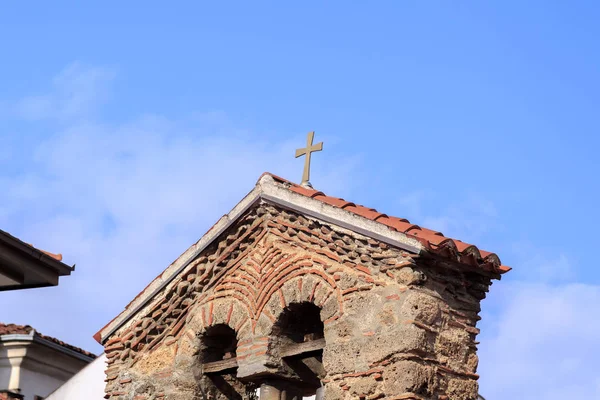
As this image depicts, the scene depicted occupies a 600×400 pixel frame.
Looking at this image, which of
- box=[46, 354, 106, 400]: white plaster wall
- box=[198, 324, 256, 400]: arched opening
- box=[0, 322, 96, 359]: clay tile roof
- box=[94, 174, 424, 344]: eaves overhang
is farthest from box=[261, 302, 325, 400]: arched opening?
box=[0, 322, 96, 359]: clay tile roof

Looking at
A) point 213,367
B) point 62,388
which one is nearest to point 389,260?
point 213,367

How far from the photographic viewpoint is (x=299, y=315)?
8672 mm

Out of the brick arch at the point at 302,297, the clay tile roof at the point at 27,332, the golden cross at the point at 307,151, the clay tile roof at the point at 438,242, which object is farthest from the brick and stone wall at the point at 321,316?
the clay tile roof at the point at 27,332

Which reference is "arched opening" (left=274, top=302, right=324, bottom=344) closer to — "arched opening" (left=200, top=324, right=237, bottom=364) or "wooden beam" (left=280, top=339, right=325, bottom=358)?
"wooden beam" (left=280, top=339, right=325, bottom=358)

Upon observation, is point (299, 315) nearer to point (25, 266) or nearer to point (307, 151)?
point (307, 151)

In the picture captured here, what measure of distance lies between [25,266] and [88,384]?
6741 millimetres

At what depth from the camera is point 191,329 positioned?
9.23m

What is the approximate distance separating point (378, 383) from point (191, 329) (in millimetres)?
2281

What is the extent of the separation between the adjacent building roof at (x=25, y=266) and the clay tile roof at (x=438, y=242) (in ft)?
7.70

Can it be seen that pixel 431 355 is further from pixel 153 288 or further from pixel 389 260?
pixel 153 288

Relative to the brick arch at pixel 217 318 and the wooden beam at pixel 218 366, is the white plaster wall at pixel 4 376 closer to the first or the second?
the brick arch at pixel 217 318

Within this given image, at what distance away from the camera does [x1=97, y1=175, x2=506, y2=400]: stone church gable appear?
7625 mm

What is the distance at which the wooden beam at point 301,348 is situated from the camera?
27.4ft

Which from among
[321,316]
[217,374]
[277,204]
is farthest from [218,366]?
[277,204]
